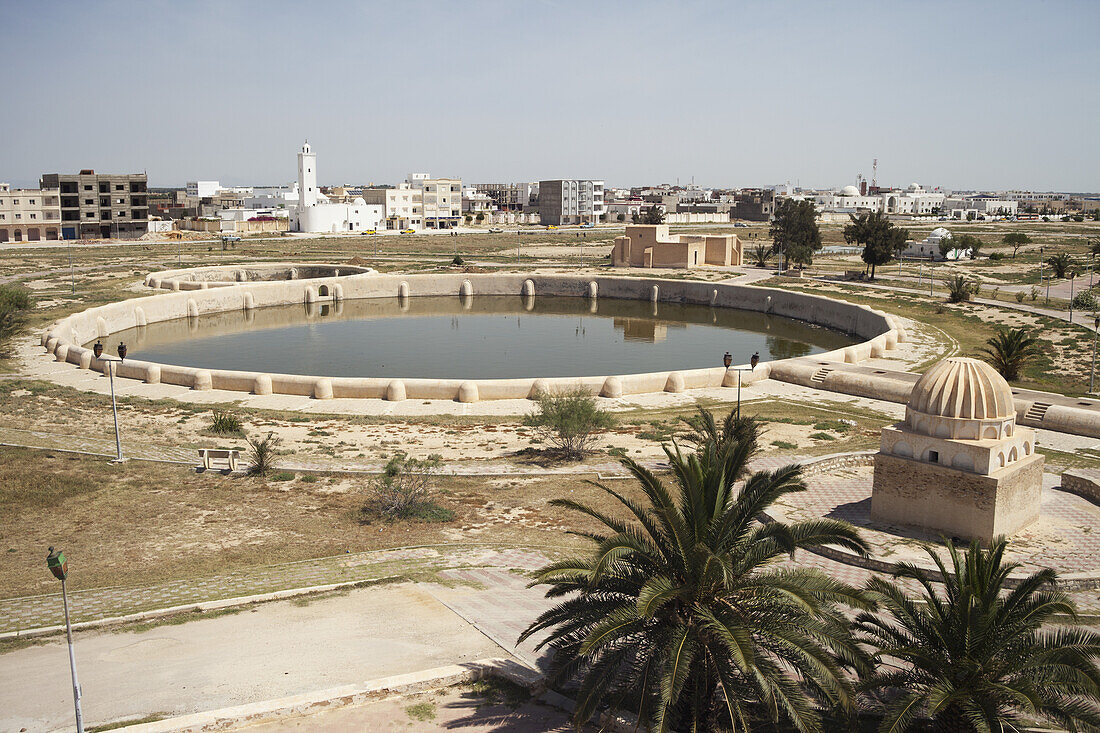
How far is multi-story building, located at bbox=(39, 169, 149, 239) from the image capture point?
80.2m

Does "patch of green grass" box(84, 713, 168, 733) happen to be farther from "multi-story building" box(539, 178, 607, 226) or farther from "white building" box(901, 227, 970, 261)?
"multi-story building" box(539, 178, 607, 226)

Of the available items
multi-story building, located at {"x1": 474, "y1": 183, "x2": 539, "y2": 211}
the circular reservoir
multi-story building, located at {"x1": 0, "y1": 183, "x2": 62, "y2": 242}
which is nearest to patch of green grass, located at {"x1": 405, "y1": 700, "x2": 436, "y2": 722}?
the circular reservoir

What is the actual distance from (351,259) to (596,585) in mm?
54108

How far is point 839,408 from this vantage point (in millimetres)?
20328

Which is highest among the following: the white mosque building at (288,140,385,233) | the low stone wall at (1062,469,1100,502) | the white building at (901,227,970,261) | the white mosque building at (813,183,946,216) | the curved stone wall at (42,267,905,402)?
the white mosque building at (813,183,946,216)

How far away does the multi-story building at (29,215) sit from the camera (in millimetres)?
76750

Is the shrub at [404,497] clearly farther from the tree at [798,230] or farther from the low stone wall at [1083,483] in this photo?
the tree at [798,230]

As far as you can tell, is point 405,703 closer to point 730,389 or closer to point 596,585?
point 596,585

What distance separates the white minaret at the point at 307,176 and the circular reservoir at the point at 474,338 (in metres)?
50.3

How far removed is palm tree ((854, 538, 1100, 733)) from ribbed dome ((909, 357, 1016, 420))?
14.5ft

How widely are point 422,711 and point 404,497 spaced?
5722mm

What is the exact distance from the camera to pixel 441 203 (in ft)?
370

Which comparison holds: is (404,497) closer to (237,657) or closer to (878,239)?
(237,657)

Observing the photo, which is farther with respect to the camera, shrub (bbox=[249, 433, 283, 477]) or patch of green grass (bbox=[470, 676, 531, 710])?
shrub (bbox=[249, 433, 283, 477])
